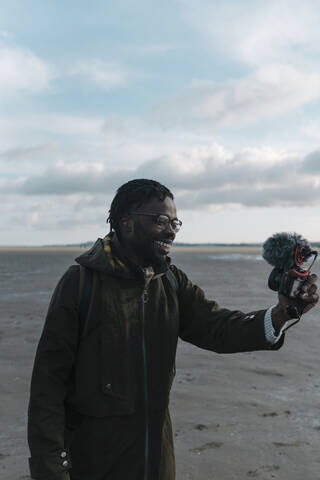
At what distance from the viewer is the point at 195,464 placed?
4254 mm

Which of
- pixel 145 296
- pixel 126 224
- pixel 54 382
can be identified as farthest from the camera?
pixel 126 224

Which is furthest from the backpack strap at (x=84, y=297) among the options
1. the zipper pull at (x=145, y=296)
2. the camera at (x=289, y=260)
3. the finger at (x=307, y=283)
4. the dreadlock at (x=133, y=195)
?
the finger at (x=307, y=283)

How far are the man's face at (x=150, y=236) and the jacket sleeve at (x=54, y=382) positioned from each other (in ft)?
1.23

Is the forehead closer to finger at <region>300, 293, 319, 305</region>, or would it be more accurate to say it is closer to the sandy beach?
finger at <region>300, 293, 319, 305</region>

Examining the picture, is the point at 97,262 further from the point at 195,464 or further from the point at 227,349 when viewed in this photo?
the point at 195,464

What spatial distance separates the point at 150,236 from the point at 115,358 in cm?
→ 67

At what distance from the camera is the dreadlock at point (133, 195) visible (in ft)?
8.24

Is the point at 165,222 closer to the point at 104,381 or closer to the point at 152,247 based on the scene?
A: the point at 152,247

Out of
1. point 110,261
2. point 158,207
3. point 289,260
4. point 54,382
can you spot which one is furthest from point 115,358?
point 289,260

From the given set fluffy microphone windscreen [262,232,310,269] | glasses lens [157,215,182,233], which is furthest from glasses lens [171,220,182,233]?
fluffy microphone windscreen [262,232,310,269]

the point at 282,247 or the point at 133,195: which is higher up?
the point at 133,195

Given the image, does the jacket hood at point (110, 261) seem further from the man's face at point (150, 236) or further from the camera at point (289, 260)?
the camera at point (289, 260)

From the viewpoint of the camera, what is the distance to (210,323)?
8.73 ft

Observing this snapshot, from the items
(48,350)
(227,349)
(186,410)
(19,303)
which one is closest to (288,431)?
(186,410)
